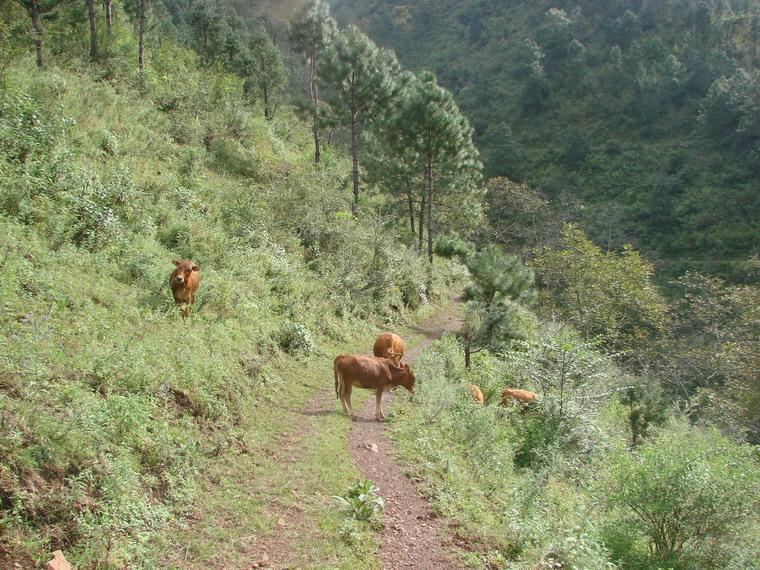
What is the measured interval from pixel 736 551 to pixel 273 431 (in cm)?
747

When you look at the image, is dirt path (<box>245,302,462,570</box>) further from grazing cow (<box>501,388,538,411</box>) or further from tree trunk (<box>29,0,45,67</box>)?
tree trunk (<box>29,0,45,67</box>)

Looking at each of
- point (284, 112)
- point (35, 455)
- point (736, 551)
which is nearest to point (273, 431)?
point (35, 455)

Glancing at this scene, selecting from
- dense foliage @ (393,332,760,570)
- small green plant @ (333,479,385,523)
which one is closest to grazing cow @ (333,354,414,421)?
dense foliage @ (393,332,760,570)

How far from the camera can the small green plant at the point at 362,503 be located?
6551mm

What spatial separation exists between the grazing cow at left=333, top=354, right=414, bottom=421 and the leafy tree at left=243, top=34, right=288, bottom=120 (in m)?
A: 33.2

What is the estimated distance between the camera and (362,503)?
659 centimetres

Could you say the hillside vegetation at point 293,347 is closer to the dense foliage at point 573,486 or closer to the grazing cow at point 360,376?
the dense foliage at point 573,486

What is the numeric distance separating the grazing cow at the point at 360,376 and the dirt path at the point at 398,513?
0.48 metres

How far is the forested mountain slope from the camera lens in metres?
46.2

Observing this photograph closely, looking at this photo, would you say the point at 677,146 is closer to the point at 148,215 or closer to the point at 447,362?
the point at 447,362

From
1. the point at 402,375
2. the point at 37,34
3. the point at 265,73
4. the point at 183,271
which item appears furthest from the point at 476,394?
the point at 265,73

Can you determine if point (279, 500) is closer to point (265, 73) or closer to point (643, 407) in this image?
point (643, 407)

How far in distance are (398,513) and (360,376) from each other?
3622mm

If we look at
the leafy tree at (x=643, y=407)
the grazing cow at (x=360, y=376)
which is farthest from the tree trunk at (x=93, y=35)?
the leafy tree at (x=643, y=407)
